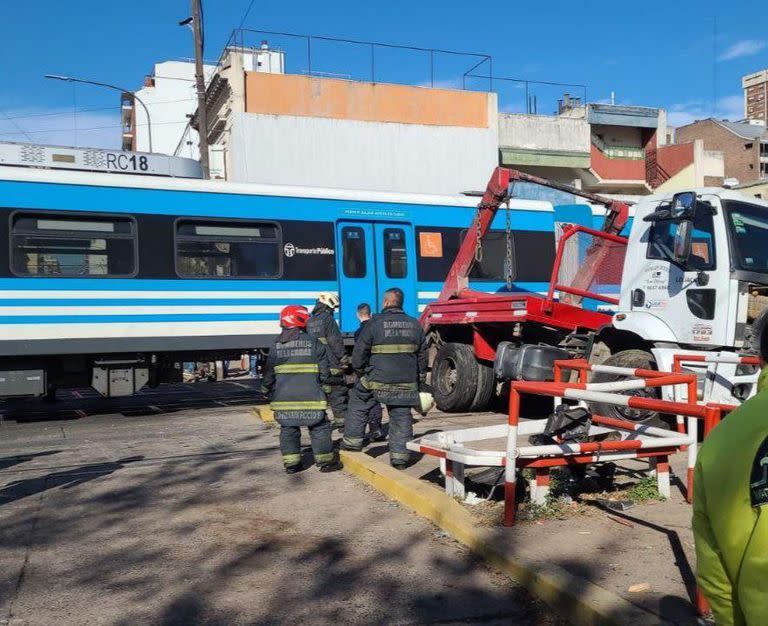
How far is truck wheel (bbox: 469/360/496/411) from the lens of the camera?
36.0 feet

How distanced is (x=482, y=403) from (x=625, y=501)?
18.4 feet

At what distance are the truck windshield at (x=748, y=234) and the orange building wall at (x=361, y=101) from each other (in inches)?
752

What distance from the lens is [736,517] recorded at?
178 centimetres

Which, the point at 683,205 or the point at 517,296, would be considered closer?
the point at 683,205

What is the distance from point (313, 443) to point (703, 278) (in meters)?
4.29

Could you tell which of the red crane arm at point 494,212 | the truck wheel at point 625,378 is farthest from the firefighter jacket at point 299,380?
the red crane arm at point 494,212

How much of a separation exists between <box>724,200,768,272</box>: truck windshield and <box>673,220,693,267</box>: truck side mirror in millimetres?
459

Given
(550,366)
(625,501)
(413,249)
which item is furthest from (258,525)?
(413,249)

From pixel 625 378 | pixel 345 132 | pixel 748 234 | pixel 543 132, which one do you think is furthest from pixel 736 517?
pixel 543 132

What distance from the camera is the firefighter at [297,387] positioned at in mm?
7094

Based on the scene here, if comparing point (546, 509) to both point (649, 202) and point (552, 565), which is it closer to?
point (552, 565)

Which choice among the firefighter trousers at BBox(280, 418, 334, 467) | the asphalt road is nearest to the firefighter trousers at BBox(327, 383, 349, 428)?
the asphalt road

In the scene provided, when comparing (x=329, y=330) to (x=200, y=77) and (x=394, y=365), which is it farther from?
(x=200, y=77)

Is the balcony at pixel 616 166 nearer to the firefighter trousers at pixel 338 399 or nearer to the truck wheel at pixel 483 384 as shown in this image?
the truck wheel at pixel 483 384
